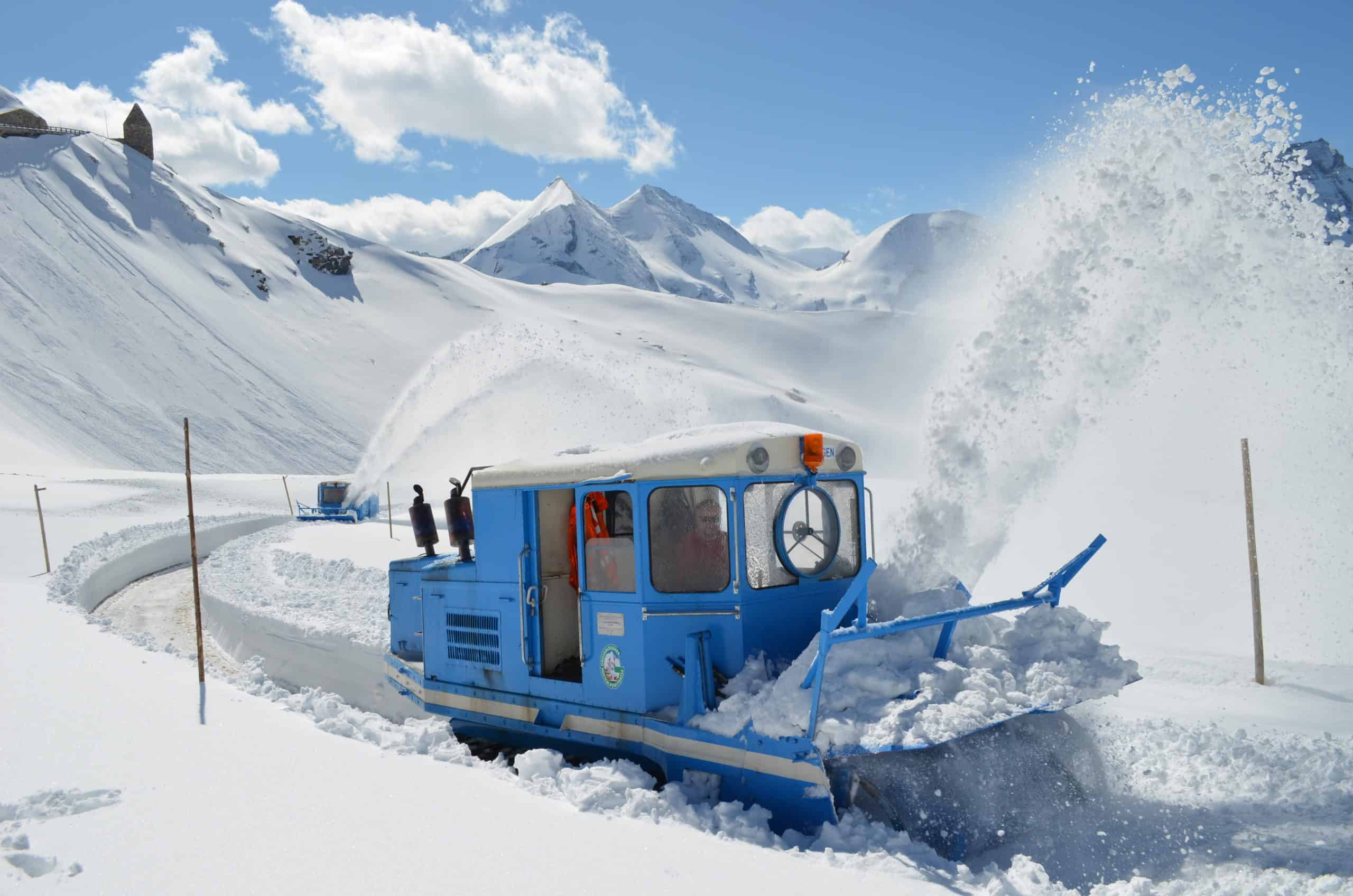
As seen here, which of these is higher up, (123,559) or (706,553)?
(706,553)

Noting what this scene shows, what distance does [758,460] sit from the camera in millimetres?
6609

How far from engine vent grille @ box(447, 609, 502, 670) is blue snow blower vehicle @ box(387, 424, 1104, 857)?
16 centimetres

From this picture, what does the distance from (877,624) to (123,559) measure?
70.6ft

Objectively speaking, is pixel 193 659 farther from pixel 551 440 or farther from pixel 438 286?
pixel 438 286

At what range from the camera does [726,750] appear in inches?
245

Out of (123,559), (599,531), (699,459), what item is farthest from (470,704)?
(123,559)

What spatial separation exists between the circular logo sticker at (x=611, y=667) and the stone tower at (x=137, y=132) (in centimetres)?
12457

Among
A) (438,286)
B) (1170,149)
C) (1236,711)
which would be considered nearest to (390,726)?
(1236,711)

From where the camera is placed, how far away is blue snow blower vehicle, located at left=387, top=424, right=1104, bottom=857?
19.6 feet

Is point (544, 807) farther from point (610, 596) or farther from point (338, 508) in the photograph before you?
point (338, 508)

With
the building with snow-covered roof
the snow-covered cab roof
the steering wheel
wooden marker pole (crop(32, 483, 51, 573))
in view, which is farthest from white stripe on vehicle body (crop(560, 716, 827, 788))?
the building with snow-covered roof

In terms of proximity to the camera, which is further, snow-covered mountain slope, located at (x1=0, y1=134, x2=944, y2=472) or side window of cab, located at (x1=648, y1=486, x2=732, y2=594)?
snow-covered mountain slope, located at (x1=0, y1=134, x2=944, y2=472)

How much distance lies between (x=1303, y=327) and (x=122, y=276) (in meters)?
85.5

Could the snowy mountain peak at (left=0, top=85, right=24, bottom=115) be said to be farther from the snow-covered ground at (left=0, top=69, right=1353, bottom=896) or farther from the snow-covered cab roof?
the snow-covered cab roof
